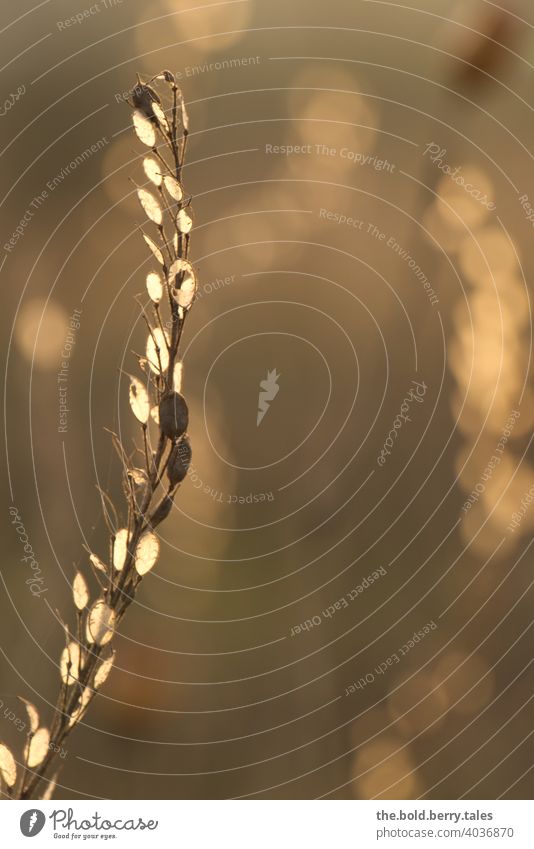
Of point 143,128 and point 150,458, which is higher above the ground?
point 143,128

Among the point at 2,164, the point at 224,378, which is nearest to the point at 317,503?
the point at 224,378

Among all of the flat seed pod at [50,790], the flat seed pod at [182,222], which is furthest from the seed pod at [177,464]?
the flat seed pod at [50,790]

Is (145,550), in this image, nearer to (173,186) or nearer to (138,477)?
(138,477)

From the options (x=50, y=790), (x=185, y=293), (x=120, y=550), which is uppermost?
(x=185, y=293)

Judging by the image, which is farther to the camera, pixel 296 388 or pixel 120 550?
pixel 296 388

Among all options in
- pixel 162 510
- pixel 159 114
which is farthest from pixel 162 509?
pixel 159 114

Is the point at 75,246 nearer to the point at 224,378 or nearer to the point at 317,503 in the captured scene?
the point at 224,378

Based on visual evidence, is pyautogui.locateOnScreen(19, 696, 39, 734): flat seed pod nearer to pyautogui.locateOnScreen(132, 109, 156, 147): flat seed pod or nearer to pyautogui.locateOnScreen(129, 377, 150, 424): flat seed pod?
pyautogui.locateOnScreen(129, 377, 150, 424): flat seed pod

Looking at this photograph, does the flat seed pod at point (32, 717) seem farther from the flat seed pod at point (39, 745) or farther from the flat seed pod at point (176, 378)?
the flat seed pod at point (176, 378)
